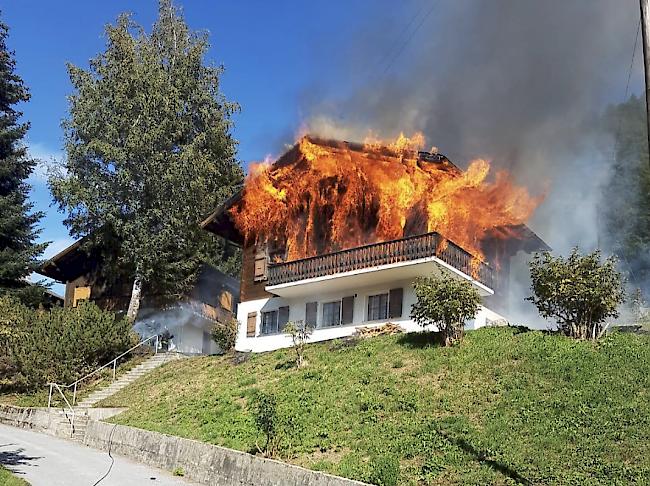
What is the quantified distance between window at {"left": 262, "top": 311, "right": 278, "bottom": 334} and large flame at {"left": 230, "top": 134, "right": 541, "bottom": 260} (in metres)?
2.81

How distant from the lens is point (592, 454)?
40.7 ft

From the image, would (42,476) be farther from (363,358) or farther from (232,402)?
(363,358)

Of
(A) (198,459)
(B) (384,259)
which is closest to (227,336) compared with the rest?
(B) (384,259)

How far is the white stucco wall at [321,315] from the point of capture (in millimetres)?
27969

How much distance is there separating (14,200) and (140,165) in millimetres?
8204

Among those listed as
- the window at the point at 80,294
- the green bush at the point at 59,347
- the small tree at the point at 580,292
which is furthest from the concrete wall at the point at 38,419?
the window at the point at 80,294

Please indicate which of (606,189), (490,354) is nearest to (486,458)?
(490,354)

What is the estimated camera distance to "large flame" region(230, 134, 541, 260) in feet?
96.7

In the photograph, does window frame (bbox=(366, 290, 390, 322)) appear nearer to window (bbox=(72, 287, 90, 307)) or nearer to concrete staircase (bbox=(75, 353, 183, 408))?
concrete staircase (bbox=(75, 353, 183, 408))

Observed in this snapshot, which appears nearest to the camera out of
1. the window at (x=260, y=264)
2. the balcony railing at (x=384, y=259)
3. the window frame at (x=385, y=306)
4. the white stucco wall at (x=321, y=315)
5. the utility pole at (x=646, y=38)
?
the utility pole at (x=646, y=38)

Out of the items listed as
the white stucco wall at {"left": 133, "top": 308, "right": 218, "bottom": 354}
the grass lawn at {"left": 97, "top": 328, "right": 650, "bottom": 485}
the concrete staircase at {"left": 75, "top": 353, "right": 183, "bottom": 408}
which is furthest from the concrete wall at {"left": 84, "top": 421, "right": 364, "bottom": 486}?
the white stucco wall at {"left": 133, "top": 308, "right": 218, "bottom": 354}

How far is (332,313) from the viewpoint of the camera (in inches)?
1197

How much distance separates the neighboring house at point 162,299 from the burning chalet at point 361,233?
8583 millimetres

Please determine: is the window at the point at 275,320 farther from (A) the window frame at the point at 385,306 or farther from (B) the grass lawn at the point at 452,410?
(B) the grass lawn at the point at 452,410
